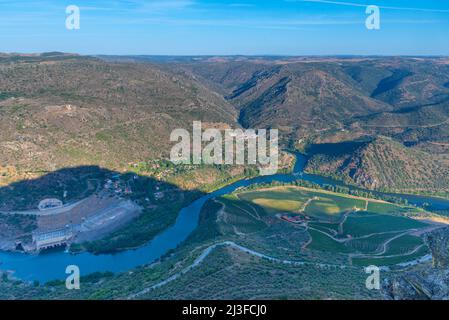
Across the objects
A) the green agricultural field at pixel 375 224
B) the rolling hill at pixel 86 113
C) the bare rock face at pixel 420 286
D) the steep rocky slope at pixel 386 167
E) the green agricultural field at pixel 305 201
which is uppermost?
the rolling hill at pixel 86 113

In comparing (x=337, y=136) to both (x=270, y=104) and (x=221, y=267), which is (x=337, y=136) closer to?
(x=270, y=104)

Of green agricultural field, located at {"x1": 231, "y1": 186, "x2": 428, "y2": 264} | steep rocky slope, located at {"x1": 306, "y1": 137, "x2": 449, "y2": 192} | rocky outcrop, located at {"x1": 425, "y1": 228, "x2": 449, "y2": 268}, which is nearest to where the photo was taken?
rocky outcrop, located at {"x1": 425, "y1": 228, "x2": 449, "y2": 268}

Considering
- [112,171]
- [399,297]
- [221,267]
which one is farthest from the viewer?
[112,171]

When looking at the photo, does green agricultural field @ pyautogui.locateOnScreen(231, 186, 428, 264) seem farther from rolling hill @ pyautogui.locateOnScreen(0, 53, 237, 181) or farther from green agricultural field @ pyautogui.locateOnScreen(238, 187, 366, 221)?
rolling hill @ pyautogui.locateOnScreen(0, 53, 237, 181)

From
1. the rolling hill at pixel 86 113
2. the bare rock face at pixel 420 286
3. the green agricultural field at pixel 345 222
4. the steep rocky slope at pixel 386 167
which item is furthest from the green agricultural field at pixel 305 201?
the bare rock face at pixel 420 286

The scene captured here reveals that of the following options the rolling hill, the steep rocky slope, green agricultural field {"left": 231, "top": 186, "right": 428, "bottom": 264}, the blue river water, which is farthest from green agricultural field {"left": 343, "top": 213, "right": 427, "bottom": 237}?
the rolling hill

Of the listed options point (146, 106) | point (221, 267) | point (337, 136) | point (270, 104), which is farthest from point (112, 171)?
point (270, 104)

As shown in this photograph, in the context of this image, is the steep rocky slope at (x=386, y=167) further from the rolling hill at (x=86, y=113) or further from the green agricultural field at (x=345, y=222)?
the rolling hill at (x=86, y=113)

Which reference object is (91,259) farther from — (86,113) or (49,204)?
(86,113)
